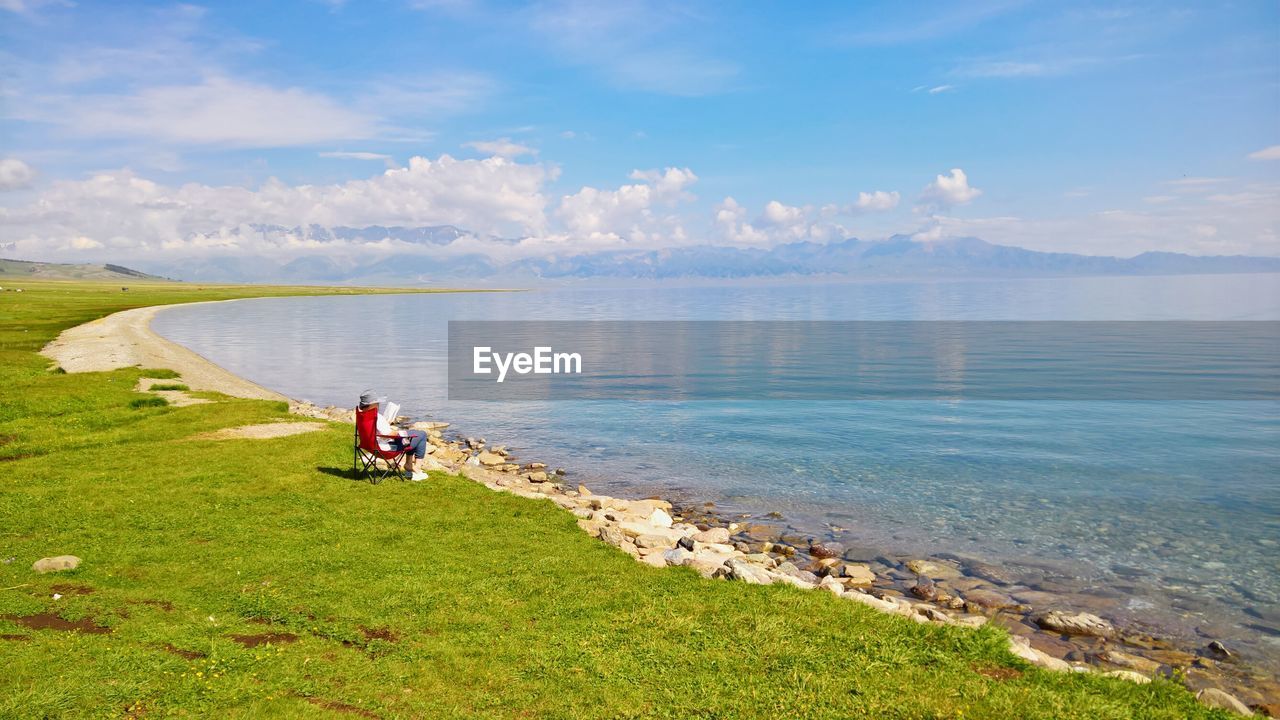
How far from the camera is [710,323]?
145 m

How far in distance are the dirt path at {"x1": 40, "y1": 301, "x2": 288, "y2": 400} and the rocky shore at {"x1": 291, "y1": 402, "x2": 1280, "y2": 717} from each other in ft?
105

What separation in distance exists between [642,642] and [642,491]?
55.8 feet

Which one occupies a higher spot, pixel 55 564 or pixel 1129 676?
pixel 55 564

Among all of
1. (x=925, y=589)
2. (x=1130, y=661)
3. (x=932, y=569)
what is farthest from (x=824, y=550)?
(x=1130, y=661)

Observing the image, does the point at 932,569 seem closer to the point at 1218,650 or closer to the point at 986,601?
the point at 986,601

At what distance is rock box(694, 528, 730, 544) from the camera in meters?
21.4

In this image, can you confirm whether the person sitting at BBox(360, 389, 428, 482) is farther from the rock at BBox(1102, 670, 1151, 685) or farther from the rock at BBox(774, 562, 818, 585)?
the rock at BBox(1102, 670, 1151, 685)

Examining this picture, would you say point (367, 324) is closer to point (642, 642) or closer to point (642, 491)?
point (642, 491)

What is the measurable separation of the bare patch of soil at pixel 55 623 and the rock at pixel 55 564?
233 cm

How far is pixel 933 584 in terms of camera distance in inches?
742

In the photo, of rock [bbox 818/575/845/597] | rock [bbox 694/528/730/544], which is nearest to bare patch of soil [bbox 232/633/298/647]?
rock [bbox 818/575/845/597]

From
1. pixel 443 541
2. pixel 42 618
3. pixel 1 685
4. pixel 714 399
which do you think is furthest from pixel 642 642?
pixel 714 399

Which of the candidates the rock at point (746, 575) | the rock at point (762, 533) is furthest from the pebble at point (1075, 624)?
the rock at point (762, 533)

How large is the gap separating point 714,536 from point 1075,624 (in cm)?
922
